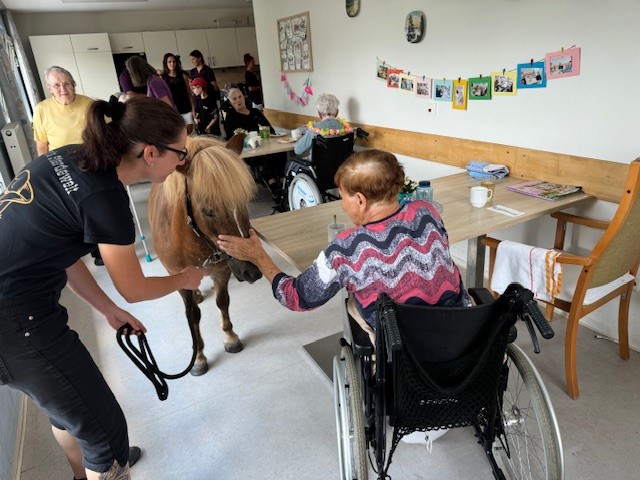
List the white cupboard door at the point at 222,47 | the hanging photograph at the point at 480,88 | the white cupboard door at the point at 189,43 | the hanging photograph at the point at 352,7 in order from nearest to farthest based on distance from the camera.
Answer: the hanging photograph at the point at 480,88, the hanging photograph at the point at 352,7, the white cupboard door at the point at 189,43, the white cupboard door at the point at 222,47

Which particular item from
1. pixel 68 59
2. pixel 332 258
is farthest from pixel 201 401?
pixel 68 59

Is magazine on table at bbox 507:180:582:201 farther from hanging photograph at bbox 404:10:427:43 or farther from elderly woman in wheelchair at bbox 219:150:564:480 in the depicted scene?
hanging photograph at bbox 404:10:427:43

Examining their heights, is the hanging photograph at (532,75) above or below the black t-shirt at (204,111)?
above

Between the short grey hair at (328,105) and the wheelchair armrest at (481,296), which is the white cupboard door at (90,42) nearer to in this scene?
the short grey hair at (328,105)

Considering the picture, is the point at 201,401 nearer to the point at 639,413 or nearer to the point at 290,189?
the point at 639,413


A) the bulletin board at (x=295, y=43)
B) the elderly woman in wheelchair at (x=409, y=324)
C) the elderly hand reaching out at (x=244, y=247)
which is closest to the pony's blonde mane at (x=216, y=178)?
the elderly hand reaching out at (x=244, y=247)

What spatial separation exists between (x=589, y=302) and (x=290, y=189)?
271 centimetres

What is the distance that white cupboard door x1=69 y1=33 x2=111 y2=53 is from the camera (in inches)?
279

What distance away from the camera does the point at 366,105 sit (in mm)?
3896

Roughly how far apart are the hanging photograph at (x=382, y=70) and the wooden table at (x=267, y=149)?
101 centimetres

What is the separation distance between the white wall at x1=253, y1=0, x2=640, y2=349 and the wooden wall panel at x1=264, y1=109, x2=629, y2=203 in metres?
0.04

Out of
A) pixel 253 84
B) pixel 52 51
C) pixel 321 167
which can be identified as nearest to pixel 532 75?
pixel 321 167

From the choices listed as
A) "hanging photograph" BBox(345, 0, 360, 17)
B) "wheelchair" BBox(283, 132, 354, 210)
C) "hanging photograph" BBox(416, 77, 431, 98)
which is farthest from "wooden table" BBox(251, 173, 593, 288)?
"hanging photograph" BBox(345, 0, 360, 17)

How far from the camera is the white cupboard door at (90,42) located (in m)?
7.07
